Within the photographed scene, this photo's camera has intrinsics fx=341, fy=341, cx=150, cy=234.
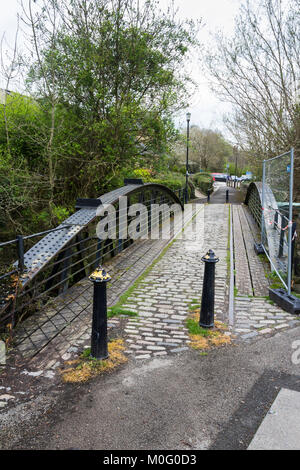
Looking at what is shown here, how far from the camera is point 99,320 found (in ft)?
12.0

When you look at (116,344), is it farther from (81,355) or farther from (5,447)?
(5,447)

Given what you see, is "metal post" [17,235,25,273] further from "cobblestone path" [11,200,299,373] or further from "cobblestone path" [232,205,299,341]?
"cobblestone path" [232,205,299,341]

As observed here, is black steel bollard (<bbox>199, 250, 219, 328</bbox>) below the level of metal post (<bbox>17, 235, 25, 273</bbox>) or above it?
below

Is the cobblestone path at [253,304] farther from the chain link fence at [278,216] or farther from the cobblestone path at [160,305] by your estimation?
the chain link fence at [278,216]

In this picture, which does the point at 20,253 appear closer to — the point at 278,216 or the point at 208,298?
the point at 208,298

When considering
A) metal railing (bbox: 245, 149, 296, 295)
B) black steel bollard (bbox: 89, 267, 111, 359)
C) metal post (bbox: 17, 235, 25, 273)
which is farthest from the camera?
metal railing (bbox: 245, 149, 296, 295)

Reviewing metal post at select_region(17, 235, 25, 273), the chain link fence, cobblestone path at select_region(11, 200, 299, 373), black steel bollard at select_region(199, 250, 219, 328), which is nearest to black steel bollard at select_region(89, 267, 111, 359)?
cobblestone path at select_region(11, 200, 299, 373)

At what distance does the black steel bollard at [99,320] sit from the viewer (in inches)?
142

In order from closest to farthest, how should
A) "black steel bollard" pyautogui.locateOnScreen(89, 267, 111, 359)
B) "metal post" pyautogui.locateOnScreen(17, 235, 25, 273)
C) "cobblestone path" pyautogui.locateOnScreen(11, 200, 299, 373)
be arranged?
"black steel bollard" pyautogui.locateOnScreen(89, 267, 111, 359) → "metal post" pyautogui.locateOnScreen(17, 235, 25, 273) → "cobblestone path" pyautogui.locateOnScreen(11, 200, 299, 373)

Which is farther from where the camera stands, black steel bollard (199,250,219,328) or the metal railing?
the metal railing

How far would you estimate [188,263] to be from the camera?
796 cm

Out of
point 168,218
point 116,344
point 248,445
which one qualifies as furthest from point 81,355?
point 168,218

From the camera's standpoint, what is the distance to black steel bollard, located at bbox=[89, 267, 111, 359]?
362cm

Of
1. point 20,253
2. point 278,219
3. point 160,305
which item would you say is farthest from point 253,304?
point 20,253
